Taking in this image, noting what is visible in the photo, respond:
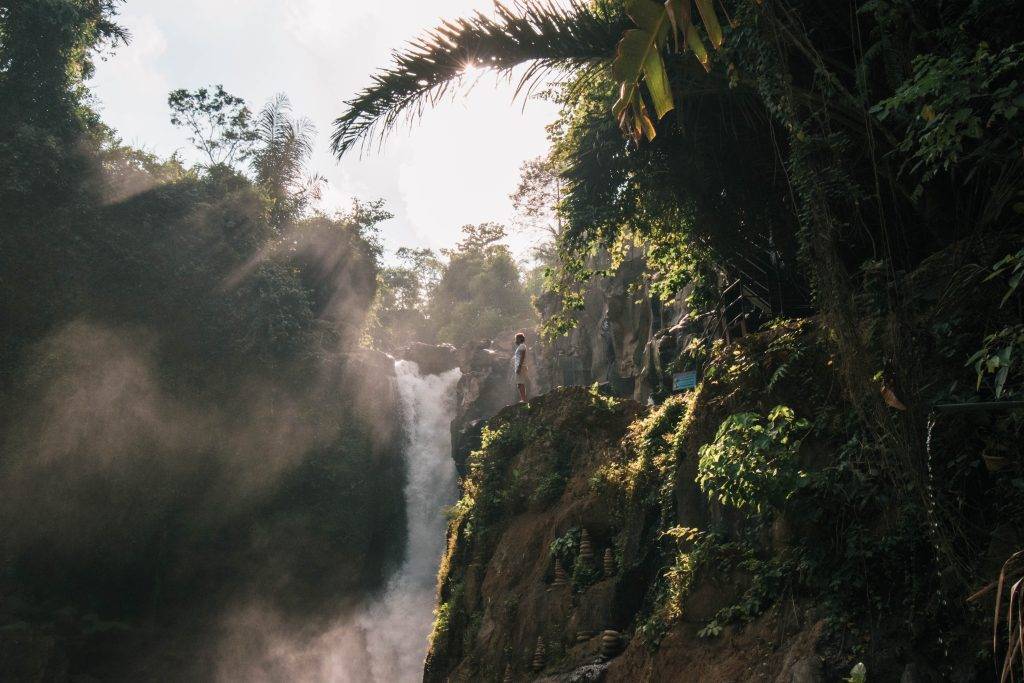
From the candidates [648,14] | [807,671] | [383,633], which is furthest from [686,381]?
[383,633]

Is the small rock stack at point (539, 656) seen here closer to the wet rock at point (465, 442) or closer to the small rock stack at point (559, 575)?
the small rock stack at point (559, 575)

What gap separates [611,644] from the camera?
23.6ft

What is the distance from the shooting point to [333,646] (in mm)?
20203

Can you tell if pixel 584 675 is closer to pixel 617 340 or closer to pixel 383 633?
pixel 617 340

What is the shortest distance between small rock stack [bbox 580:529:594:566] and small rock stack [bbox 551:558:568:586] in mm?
489

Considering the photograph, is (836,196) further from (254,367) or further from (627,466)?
(254,367)

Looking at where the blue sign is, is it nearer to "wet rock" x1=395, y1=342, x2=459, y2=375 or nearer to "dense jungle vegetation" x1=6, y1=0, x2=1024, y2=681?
"dense jungle vegetation" x1=6, y1=0, x2=1024, y2=681

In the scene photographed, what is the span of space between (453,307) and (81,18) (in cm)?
3555

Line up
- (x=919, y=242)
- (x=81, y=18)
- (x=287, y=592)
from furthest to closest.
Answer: (x=81, y=18) < (x=287, y=592) < (x=919, y=242)

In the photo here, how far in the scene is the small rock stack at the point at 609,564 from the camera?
803cm

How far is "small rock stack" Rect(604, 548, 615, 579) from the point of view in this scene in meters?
8.03

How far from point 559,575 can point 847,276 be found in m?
5.46

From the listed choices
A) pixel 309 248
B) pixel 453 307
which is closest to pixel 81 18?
pixel 309 248

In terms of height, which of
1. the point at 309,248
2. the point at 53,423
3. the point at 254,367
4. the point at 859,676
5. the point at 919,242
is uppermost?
the point at 309,248
